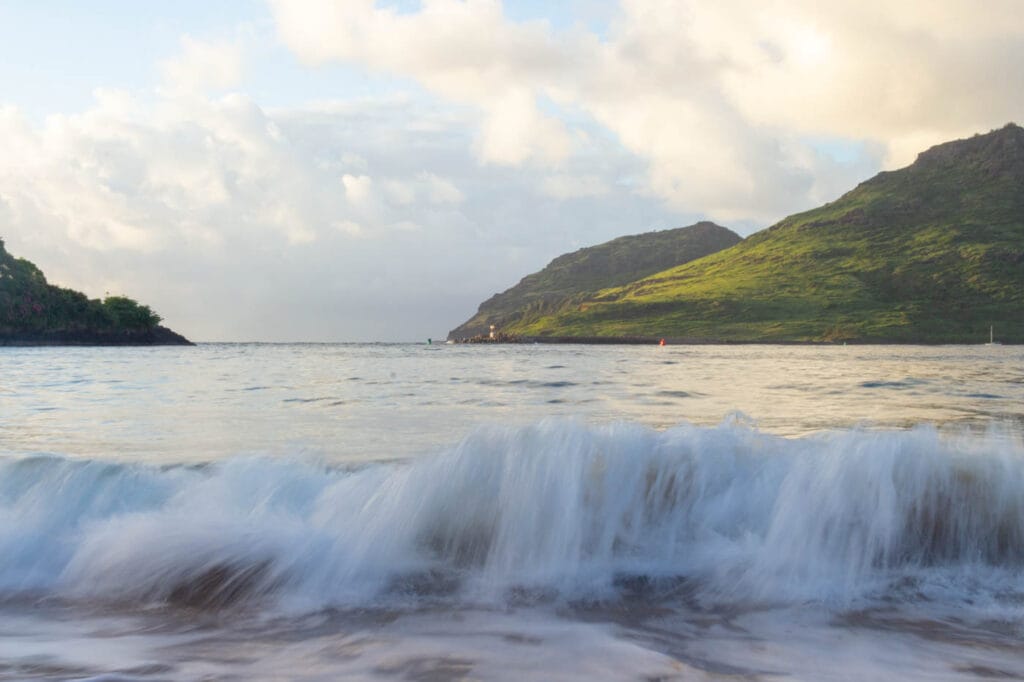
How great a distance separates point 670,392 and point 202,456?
1406 cm

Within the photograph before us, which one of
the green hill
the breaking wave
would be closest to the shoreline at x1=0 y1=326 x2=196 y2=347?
the green hill

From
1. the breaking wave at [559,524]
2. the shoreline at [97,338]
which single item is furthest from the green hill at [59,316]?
the breaking wave at [559,524]

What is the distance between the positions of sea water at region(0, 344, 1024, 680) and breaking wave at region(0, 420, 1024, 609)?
2cm

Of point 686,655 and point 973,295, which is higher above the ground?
point 973,295

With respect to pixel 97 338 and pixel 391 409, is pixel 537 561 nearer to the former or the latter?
pixel 391 409

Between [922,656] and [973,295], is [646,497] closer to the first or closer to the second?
[922,656]

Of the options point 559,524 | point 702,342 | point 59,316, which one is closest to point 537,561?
point 559,524

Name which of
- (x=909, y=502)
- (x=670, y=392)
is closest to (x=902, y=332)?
(x=670, y=392)

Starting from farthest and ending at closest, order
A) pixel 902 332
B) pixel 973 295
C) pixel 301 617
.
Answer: pixel 973 295 < pixel 902 332 < pixel 301 617

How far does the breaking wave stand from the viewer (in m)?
6.11

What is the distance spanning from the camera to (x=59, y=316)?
476ft

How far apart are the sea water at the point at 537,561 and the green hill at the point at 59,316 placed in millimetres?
145336

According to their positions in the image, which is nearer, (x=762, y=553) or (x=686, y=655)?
(x=686, y=655)

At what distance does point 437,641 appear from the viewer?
4.94 meters
